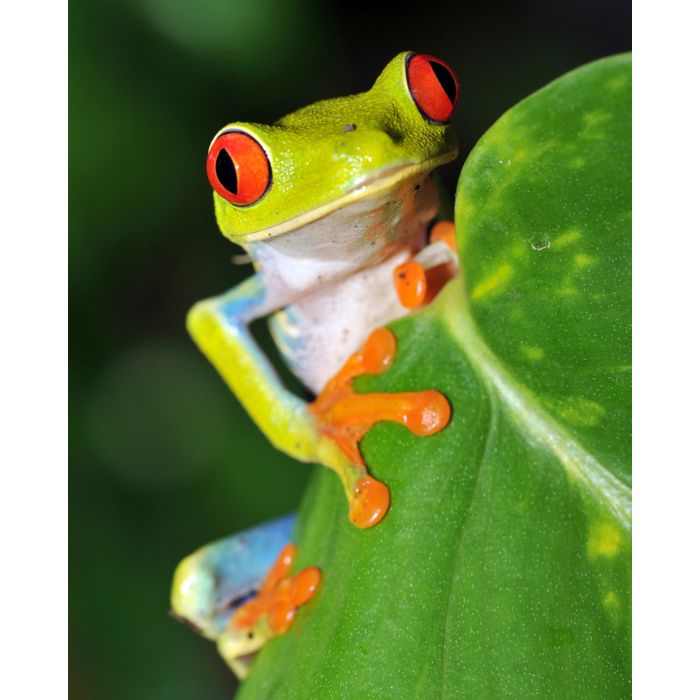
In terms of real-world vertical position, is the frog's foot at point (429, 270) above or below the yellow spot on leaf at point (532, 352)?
below

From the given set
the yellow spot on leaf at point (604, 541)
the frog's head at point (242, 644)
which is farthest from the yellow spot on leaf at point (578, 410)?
the frog's head at point (242, 644)

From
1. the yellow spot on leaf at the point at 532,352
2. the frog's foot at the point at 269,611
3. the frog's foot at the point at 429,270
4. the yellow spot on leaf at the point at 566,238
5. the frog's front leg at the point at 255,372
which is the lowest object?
the frog's foot at the point at 269,611

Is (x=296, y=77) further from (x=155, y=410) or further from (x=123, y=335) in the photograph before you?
(x=155, y=410)

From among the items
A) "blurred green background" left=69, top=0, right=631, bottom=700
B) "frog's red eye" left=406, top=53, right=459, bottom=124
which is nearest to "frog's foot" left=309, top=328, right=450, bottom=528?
"frog's red eye" left=406, top=53, right=459, bottom=124

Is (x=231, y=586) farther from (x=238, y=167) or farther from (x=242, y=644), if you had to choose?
(x=238, y=167)

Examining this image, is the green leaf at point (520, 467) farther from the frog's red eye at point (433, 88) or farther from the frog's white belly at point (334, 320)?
the frog's white belly at point (334, 320)

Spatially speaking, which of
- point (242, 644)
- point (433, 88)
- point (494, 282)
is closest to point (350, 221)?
point (433, 88)

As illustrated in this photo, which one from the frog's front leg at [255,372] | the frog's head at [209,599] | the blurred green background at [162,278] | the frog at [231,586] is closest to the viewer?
the frog's front leg at [255,372]

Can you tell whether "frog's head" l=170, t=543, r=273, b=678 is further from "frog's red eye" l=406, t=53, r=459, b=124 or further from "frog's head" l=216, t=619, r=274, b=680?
"frog's red eye" l=406, t=53, r=459, b=124
